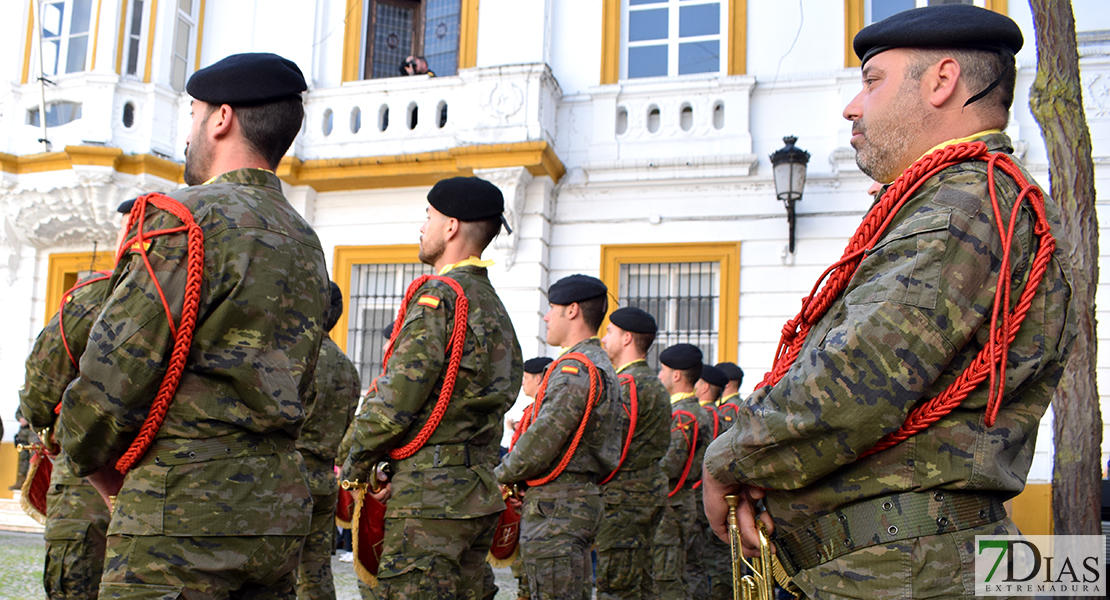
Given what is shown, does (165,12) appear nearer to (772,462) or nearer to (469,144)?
(469,144)

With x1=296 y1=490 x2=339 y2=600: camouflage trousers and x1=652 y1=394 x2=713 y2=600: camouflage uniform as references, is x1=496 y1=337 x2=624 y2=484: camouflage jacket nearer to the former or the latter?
x1=296 y1=490 x2=339 y2=600: camouflage trousers

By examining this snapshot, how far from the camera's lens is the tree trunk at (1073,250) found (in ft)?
16.0

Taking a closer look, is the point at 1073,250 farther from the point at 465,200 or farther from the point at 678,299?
the point at 678,299

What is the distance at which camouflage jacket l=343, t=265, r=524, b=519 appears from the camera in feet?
10.9

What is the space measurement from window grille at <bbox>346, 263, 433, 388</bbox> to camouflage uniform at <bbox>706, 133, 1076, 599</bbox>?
9.05 meters

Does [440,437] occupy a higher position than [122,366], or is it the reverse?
[122,366]

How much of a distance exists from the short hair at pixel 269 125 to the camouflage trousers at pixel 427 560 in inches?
59.4

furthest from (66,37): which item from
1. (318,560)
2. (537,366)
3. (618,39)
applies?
(318,560)

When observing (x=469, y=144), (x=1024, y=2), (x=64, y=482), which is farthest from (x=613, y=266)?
(x=64, y=482)

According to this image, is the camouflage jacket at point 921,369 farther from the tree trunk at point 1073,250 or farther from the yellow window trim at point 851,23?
the yellow window trim at point 851,23

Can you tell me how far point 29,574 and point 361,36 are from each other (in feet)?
23.9

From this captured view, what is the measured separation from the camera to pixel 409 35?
1167 centimetres

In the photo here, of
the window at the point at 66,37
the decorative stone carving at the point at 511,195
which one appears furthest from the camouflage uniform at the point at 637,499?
the window at the point at 66,37

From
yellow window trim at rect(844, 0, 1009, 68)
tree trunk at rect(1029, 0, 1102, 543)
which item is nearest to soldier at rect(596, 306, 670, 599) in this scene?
tree trunk at rect(1029, 0, 1102, 543)
